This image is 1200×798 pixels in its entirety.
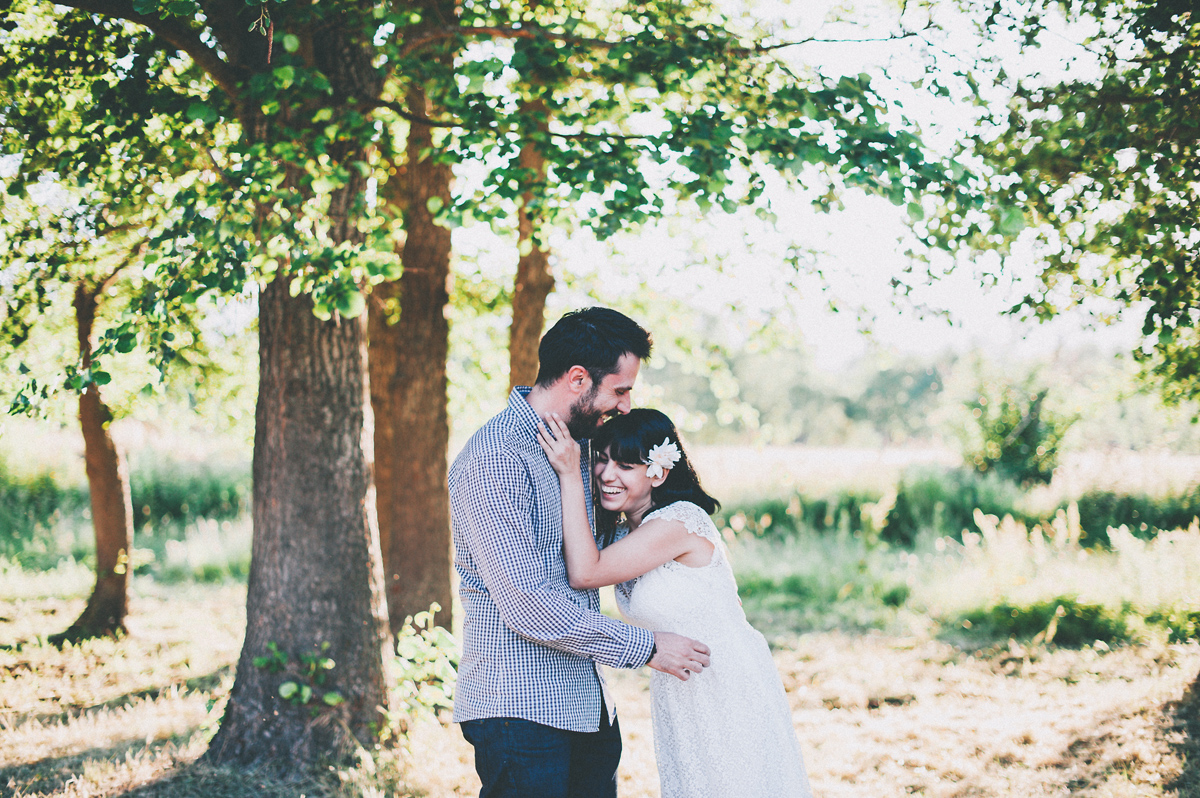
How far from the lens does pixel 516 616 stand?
2430 mm

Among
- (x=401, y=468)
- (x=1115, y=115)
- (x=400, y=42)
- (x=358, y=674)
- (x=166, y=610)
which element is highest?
(x=400, y=42)

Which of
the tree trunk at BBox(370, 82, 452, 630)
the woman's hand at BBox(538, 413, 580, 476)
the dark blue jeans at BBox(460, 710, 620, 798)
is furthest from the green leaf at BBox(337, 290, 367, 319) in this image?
the tree trunk at BBox(370, 82, 452, 630)

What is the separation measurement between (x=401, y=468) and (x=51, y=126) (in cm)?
325

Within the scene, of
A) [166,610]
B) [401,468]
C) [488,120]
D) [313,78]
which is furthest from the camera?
[166,610]

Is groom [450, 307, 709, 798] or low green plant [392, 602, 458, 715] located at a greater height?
groom [450, 307, 709, 798]

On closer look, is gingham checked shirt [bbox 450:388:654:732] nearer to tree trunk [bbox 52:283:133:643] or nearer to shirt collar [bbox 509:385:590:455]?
shirt collar [bbox 509:385:590:455]

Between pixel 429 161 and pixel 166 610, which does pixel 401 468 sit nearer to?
pixel 429 161

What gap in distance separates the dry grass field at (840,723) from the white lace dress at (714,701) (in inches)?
70.3

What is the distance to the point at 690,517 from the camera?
9.91 feet

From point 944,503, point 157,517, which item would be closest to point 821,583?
point 944,503

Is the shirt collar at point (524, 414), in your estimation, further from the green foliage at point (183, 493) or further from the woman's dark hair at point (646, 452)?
the green foliage at point (183, 493)

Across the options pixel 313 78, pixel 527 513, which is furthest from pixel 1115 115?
pixel 313 78

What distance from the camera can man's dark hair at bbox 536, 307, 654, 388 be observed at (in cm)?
274

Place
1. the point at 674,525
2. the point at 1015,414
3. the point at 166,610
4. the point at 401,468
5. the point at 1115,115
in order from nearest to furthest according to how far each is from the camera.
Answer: the point at 674,525 < the point at 1115,115 < the point at 401,468 < the point at 166,610 < the point at 1015,414
